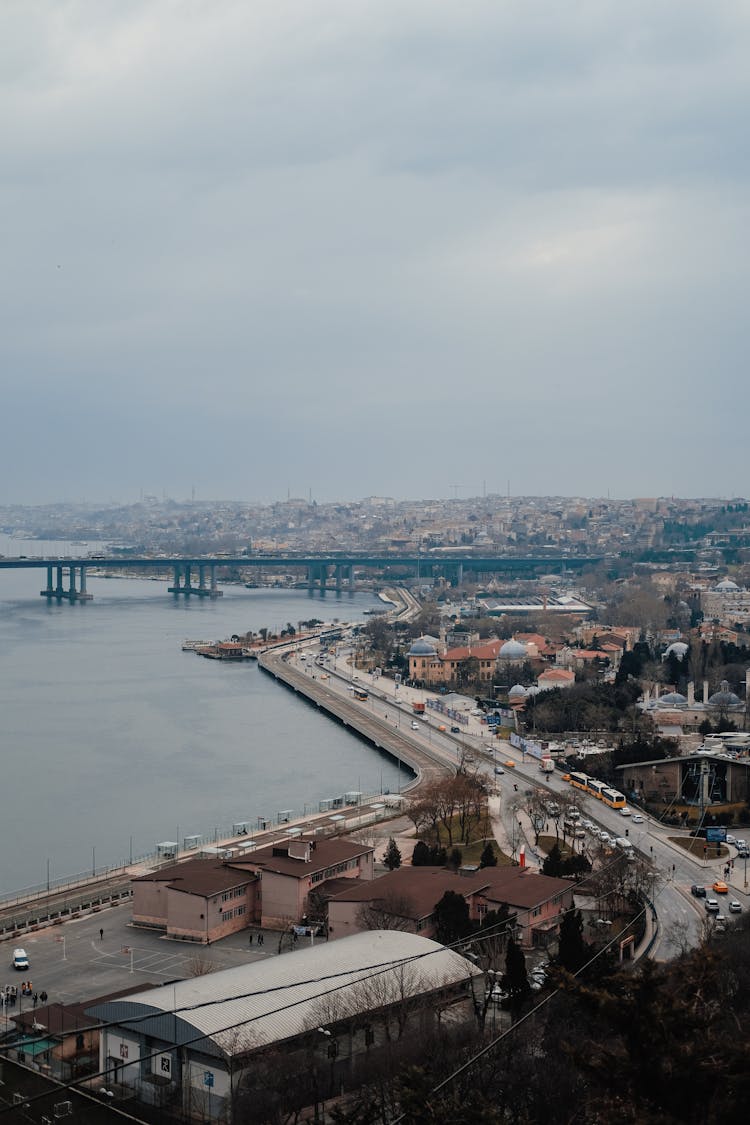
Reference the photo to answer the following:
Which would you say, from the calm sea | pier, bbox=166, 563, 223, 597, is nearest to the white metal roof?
the calm sea

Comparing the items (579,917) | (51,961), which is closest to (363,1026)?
(579,917)

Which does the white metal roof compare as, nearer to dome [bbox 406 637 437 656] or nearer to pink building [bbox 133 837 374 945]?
pink building [bbox 133 837 374 945]

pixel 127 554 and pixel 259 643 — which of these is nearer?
pixel 259 643

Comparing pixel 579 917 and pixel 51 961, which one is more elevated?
pixel 579 917

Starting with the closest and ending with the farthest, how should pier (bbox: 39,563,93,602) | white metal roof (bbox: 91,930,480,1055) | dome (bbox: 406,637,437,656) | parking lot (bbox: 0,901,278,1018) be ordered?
white metal roof (bbox: 91,930,480,1055) < parking lot (bbox: 0,901,278,1018) < dome (bbox: 406,637,437,656) < pier (bbox: 39,563,93,602)

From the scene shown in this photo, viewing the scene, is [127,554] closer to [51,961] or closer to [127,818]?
[127,818]

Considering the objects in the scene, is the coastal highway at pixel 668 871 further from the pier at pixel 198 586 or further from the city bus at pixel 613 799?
the pier at pixel 198 586
